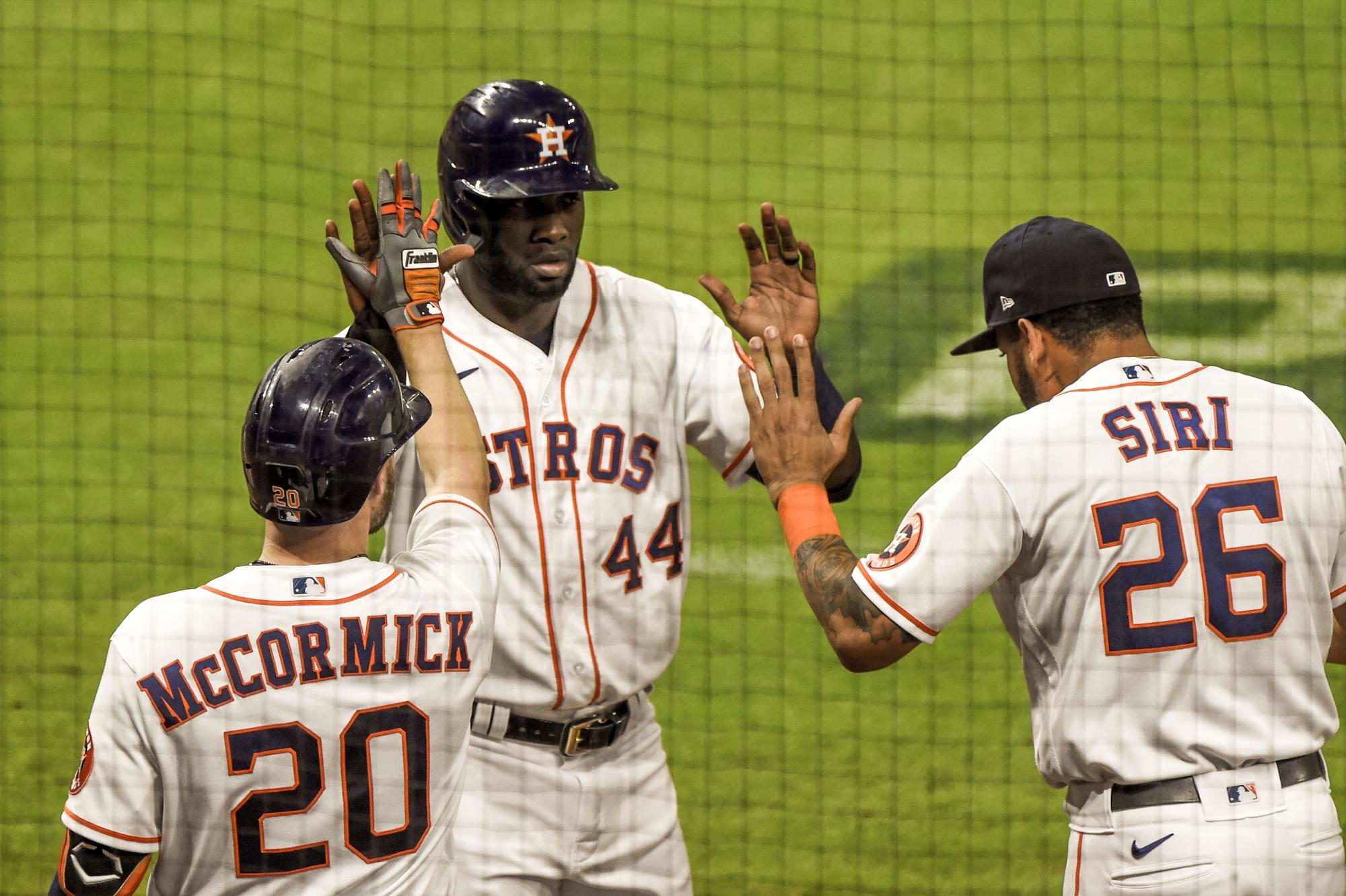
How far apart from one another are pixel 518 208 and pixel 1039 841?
3253 millimetres

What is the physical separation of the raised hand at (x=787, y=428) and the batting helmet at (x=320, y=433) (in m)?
0.82

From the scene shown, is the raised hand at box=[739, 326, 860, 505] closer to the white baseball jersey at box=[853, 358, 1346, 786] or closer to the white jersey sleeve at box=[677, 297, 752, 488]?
the white baseball jersey at box=[853, 358, 1346, 786]

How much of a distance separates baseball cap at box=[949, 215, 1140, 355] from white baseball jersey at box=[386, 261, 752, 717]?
2.70 ft

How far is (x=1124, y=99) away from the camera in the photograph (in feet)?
31.3

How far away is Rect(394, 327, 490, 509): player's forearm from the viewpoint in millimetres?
3227

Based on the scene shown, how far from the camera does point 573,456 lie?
3918mm

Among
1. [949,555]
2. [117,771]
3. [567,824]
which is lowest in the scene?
[567,824]

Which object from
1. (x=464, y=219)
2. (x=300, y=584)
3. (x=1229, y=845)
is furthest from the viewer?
(x=464, y=219)

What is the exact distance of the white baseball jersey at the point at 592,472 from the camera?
383cm

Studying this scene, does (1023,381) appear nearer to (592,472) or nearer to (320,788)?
(592,472)

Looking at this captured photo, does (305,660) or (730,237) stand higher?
(730,237)

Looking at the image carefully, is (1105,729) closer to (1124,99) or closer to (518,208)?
(518,208)

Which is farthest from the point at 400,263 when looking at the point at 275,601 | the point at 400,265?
the point at 275,601

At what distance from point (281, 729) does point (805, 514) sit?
126 cm
